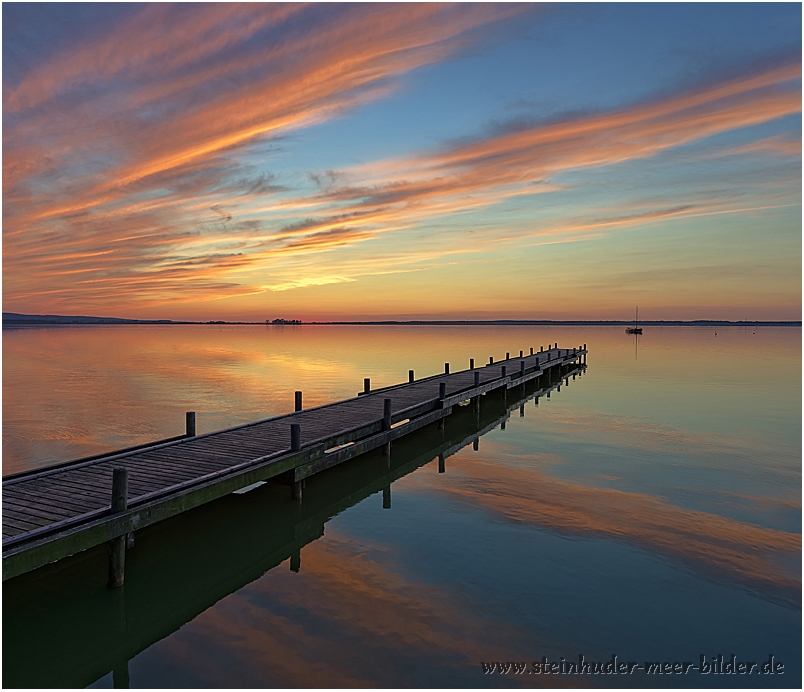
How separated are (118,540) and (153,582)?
1097 millimetres

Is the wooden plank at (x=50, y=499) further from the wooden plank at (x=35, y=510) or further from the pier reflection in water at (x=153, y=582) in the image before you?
the pier reflection in water at (x=153, y=582)

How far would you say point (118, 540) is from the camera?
9156 millimetres

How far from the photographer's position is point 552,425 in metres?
24.2

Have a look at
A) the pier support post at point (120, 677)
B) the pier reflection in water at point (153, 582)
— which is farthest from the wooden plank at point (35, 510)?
the pier support post at point (120, 677)

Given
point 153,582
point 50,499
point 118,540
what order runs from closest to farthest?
point 118,540 → point 50,499 → point 153,582

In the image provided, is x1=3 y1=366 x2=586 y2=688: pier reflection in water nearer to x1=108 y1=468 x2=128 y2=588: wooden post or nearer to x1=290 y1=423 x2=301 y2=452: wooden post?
x1=108 y1=468 x2=128 y2=588: wooden post

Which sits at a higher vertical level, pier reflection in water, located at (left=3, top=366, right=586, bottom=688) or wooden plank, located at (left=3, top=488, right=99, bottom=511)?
wooden plank, located at (left=3, top=488, right=99, bottom=511)

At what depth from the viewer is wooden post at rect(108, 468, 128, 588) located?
8.84 metres

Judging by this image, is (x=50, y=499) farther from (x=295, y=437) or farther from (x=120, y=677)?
(x=295, y=437)

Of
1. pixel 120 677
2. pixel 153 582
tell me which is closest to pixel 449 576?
pixel 153 582

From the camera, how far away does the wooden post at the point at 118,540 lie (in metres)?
8.84

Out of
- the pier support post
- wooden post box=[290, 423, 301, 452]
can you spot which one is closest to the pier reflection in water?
the pier support post

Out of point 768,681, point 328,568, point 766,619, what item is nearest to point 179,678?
point 328,568

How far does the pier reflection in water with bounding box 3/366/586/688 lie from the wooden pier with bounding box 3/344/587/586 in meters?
0.56
